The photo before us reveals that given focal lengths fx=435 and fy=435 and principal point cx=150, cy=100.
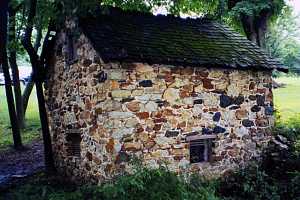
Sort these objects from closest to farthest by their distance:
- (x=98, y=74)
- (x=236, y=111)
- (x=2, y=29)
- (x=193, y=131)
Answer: (x=2, y=29)
(x=98, y=74)
(x=193, y=131)
(x=236, y=111)

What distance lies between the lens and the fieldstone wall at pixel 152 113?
32.2 feet

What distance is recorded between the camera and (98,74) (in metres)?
10.0

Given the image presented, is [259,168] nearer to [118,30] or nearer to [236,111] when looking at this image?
[236,111]

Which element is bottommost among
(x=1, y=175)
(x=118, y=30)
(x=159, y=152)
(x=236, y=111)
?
(x=1, y=175)

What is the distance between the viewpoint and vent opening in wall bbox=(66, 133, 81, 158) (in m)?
11.6

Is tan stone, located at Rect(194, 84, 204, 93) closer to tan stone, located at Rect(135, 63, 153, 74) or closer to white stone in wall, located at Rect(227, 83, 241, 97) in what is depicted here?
white stone in wall, located at Rect(227, 83, 241, 97)

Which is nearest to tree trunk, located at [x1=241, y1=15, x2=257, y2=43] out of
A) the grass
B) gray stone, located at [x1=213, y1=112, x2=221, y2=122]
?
gray stone, located at [x1=213, y1=112, x2=221, y2=122]

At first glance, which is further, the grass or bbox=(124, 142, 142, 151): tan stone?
the grass

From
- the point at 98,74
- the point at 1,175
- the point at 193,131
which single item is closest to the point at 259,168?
the point at 193,131

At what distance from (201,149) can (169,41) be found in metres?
2.94

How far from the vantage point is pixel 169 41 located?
11445 millimetres

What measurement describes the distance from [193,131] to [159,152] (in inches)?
43.5

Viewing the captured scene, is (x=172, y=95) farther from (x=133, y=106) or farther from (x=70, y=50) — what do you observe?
(x=70, y=50)


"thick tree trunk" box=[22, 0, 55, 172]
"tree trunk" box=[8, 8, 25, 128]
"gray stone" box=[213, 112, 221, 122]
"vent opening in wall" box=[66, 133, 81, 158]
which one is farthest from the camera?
"tree trunk" box=[8, 8, 25, 128]
